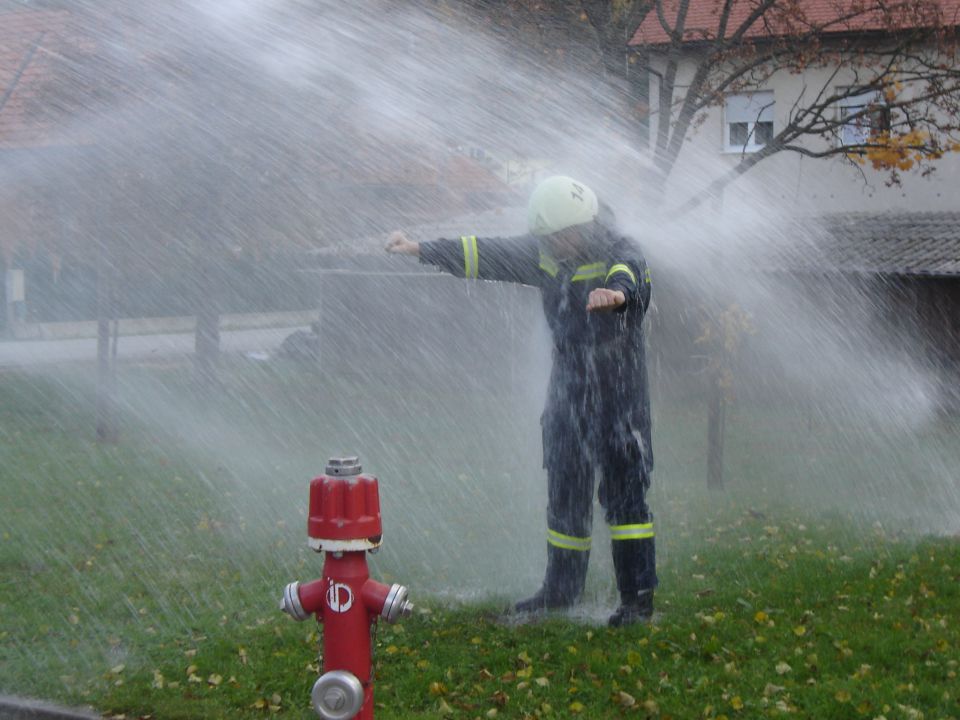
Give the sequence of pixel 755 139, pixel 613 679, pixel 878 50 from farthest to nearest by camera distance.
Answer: pixel 755 139 → pixel 878 50 → pixel 613 679

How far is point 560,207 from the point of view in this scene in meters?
5.00

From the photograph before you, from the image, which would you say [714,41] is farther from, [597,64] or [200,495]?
[200,495]

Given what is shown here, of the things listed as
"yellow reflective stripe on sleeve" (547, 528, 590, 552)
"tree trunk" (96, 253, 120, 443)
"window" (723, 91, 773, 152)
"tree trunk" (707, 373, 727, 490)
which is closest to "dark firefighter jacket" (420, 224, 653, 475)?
"yellow reflective stripe on sleeve" (547, 528, 590, 552)

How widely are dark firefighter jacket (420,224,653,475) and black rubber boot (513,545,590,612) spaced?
0.48m

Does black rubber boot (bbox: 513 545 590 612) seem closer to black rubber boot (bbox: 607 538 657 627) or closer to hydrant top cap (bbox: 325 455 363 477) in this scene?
black rubber boot (bbox: 607 538 657 627)

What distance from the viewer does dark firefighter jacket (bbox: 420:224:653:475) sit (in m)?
5.02


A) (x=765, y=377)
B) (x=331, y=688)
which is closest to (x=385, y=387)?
(x=765, y=377)

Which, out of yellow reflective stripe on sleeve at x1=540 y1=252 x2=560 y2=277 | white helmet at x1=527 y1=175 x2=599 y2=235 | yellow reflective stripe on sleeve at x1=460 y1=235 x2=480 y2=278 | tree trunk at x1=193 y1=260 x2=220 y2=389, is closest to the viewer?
white helmet at x1=527 y1=175 x2=599 y2=235

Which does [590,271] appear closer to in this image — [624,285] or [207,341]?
[624,285]

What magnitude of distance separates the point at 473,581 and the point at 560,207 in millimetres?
2248

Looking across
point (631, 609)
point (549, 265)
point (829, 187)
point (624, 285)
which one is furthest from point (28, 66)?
point (829, 187)

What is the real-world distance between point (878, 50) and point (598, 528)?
7227mm

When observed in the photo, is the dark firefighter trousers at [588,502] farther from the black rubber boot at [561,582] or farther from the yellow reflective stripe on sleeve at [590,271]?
the yellow reflective stripe on sleeve at [590,271]

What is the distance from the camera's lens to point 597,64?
11.3 meters
